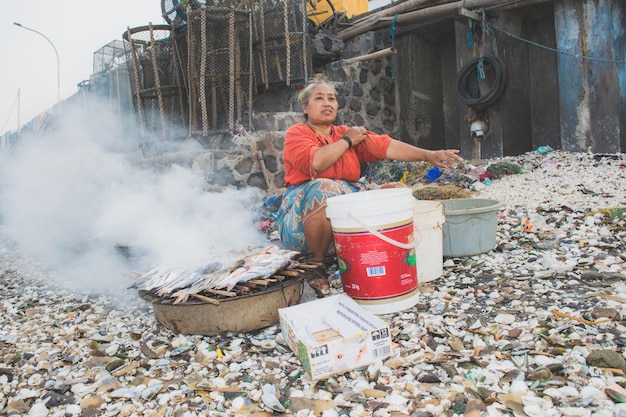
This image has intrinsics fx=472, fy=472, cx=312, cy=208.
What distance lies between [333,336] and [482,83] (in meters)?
6.17

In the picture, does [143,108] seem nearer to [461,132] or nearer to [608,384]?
[461,132]

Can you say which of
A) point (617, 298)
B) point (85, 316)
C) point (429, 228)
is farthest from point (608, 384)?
point (85, 316)

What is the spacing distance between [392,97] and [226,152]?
140 inches

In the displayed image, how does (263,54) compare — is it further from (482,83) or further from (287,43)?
(482,83)

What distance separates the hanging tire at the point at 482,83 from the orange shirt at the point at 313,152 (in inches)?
167

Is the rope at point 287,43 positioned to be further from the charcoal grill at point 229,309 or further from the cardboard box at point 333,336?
the cardboard box at point 333,336

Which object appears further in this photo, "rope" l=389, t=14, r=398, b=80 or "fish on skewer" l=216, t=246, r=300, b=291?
"rope" l=389, t=14, r=398, b=80

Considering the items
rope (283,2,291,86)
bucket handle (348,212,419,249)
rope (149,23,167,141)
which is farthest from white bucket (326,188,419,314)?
rope (149,23,167,141)

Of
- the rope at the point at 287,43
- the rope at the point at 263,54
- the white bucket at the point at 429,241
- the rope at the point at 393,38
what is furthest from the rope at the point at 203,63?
the white bucket at the point at 429,241

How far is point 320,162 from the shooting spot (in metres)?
3.08

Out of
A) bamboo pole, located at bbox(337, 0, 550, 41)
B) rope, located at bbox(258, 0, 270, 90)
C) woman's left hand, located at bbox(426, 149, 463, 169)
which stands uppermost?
bamboo pole, located at bbox(337, 0, 550, 41)

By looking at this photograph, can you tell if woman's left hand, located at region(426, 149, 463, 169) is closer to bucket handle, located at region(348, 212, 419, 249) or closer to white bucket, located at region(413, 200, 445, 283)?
white bucket, located at region(413, 200, 445, 283)

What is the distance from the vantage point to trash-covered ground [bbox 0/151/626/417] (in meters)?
1.84

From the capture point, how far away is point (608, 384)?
1.77 metres
